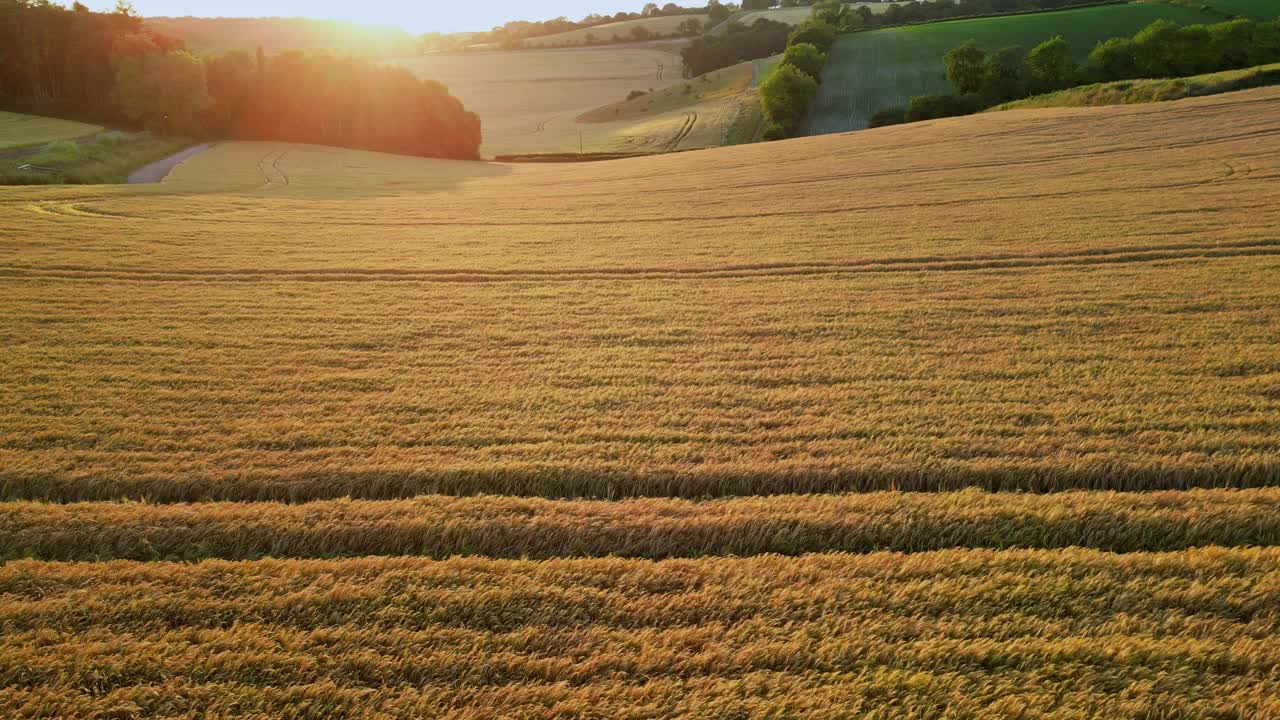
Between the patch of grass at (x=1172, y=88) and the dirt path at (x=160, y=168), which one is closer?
the dirt path at (x=160, y=168)

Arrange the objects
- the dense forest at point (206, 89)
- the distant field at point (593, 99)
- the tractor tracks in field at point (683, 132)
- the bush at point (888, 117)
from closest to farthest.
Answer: the dense forest at point (206, 89) → the bush at point (888, 117) → the tractor tracks in field at point (683, 132) → the distant field at point (593, 99)

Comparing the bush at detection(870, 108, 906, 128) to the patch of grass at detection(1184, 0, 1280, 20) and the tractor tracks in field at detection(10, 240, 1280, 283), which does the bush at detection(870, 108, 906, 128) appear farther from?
the tractor tracks in field at detection(10, 240, 1280, 283)

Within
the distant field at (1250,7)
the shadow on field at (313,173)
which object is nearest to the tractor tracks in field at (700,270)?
the shadow on field at (313,173)

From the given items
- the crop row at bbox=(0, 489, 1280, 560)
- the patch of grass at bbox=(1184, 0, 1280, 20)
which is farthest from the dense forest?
the patch of grass at bbox=(1184, 0, 1280, 20)

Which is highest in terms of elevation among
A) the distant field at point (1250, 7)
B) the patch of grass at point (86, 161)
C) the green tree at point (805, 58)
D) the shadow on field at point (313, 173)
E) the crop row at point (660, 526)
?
the distant field at point (1250, 7)

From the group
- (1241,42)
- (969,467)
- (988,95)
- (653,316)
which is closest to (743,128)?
(988,95)

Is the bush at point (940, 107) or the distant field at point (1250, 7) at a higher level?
the distant field at point (1250, 7)

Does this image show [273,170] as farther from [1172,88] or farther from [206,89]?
[1172,88]

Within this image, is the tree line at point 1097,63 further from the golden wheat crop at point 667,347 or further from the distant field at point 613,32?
the distant field at point 613,32
